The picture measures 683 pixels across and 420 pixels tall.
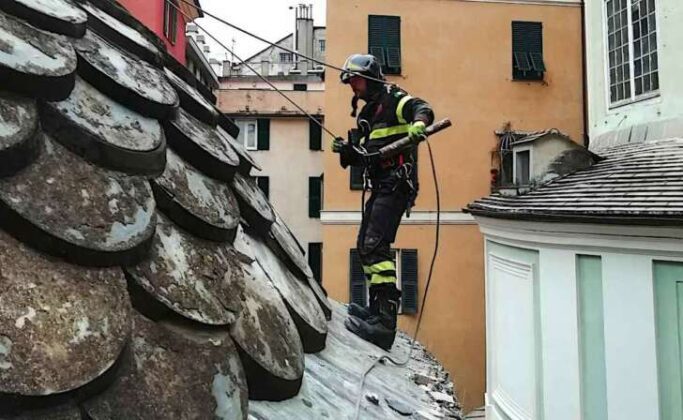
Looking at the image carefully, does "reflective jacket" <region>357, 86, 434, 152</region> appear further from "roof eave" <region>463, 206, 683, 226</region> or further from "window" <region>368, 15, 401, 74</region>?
"window" <region>368, 15, 401, 74</region>

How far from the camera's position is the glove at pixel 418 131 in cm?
332

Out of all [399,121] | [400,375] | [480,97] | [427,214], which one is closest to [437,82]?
[480,97]

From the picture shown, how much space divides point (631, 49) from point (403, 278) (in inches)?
344

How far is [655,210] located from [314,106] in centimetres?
1791

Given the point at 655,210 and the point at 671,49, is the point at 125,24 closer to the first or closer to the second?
the point at 655,210

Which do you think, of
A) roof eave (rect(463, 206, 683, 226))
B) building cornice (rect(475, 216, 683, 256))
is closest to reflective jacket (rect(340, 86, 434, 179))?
roof eave (rect(463, 206, 683, 226))

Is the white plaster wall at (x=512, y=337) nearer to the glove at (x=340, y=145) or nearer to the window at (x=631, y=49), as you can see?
the window at (x=631, y=49)

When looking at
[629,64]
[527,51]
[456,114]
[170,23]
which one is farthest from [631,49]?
[170,23]

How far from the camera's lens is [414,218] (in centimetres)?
1650

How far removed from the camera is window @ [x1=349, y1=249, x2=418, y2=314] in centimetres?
1611

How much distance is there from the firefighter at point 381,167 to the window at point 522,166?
6651 mm

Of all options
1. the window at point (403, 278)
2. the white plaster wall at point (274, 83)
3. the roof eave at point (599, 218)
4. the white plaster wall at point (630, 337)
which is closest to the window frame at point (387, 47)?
the window at point (403, 278)

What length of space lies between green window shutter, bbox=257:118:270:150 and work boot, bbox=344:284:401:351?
20.8 meters

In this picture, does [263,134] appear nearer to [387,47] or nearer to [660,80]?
[387,47]
